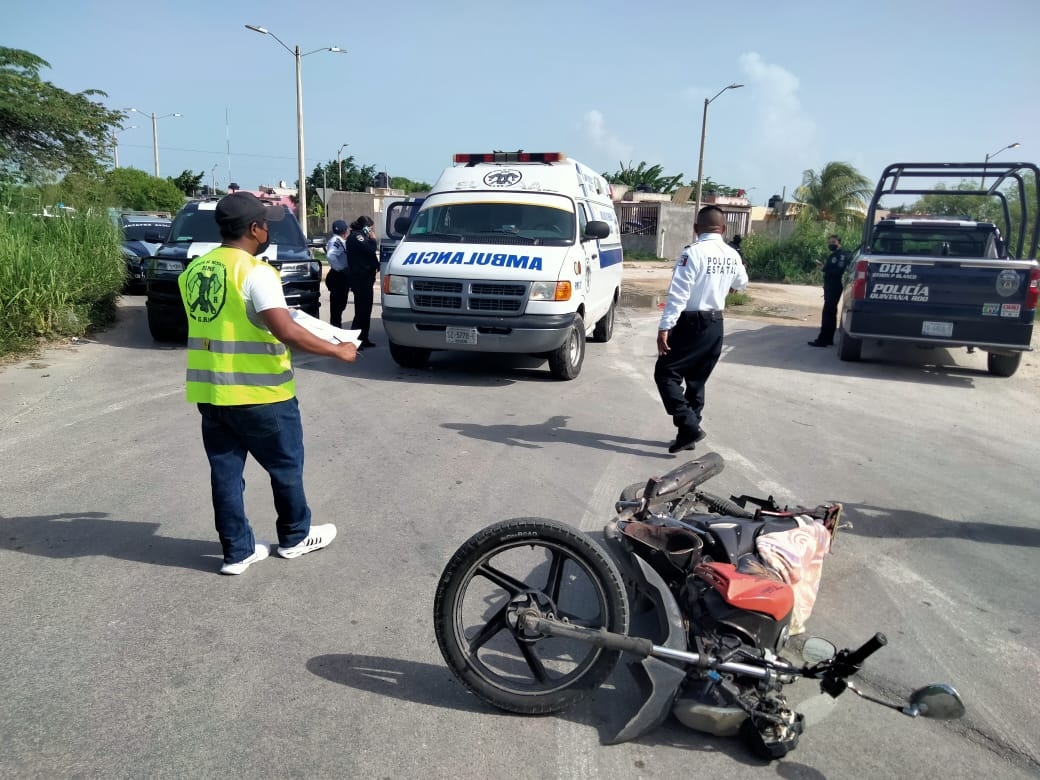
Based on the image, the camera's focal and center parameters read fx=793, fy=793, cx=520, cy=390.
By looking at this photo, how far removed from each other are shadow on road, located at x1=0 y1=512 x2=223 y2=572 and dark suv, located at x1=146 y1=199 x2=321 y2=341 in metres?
5.63

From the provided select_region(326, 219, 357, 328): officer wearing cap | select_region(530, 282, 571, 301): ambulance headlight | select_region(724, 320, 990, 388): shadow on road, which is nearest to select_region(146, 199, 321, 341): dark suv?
select_region(326, 219, 357, 328): officer wearing cap

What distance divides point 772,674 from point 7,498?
4703 millimetres

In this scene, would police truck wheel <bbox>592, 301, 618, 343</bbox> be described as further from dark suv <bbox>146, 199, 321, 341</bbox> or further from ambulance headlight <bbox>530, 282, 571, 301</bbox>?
dark suv <bbox>146, 199, 321, 341</bbox>

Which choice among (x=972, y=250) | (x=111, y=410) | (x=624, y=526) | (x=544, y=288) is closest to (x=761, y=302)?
(x=972, y=250)

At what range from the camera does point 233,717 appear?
295cm

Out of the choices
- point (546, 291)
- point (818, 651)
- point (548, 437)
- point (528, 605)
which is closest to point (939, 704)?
point (818, 651)

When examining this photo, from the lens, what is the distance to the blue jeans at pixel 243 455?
386 cm

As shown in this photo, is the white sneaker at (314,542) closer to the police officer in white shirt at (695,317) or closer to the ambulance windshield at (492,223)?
the police officer in white shirt at (695,317)

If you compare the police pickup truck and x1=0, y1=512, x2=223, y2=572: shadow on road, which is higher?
the police pickup truck

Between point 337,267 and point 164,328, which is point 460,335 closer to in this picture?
point 337,267

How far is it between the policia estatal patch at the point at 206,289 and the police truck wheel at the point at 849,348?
899 cm

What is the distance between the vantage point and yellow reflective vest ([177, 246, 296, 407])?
372 cm

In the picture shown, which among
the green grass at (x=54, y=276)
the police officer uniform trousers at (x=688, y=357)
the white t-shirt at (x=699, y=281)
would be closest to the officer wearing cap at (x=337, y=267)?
the green grass at (x=54, y=276)

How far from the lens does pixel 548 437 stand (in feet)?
22.0
